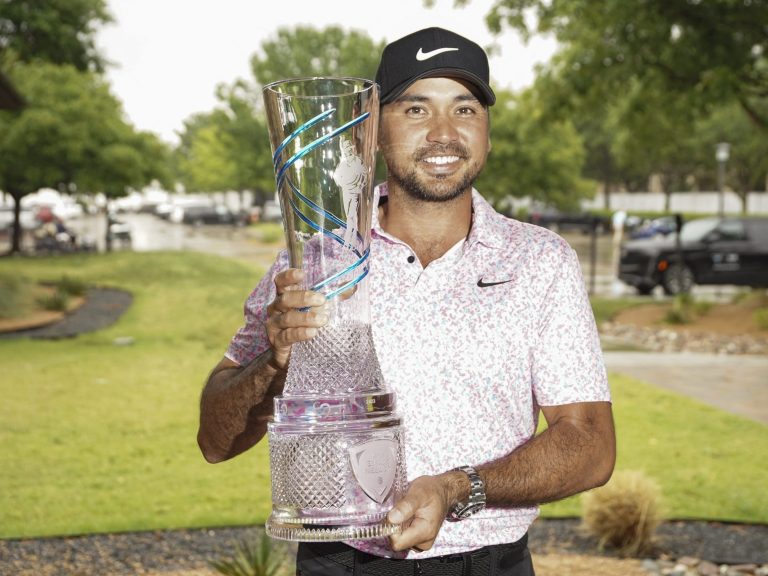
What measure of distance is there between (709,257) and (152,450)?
49.4ft

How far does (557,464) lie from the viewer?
7.25 ft

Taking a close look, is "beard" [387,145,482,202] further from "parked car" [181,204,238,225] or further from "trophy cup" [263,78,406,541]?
"parked car" [181,204,238,225]

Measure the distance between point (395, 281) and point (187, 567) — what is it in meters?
4.17

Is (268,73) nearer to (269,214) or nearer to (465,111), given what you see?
(269,214)

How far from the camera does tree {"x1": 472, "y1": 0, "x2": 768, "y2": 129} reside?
54.0ft

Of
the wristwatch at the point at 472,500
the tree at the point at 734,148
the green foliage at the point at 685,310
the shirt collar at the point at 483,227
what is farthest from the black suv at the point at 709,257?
the tree at the point at 734,148

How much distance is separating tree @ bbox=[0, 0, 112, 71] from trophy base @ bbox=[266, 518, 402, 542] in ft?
139

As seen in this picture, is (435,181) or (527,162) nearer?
(435,181)

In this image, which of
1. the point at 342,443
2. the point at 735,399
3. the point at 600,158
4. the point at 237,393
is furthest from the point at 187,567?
the point at 600,158

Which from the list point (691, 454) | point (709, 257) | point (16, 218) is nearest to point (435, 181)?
point (691, 454)

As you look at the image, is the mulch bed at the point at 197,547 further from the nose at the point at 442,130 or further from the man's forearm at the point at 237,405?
the nose at the point at 442,130

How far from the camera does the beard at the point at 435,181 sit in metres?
2.38

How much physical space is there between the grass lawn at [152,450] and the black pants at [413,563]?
4.76 metres

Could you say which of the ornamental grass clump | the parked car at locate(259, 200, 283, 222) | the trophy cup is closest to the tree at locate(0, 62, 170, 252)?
the ornamental grass clump
